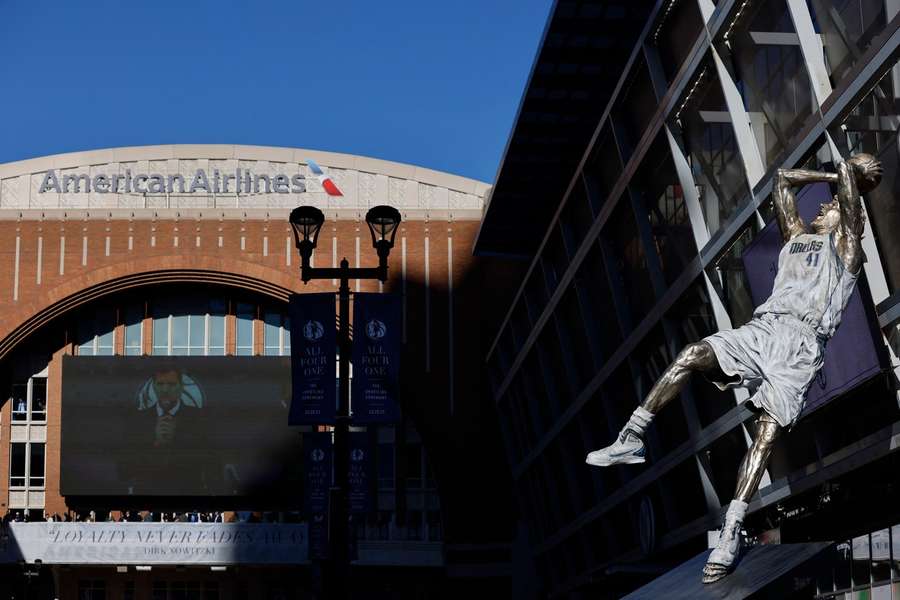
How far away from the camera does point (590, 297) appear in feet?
98.6

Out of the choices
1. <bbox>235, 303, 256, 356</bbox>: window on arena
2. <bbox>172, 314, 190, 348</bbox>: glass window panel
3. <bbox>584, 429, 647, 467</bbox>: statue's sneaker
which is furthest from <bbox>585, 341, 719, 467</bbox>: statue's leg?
<bbox>172, 314, 190, 348</bbox>: glass window panel

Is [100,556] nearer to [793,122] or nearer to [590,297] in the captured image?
[590,297]

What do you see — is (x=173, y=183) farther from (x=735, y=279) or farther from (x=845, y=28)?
(x=845, y=28)

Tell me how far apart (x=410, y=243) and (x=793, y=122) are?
35.6m

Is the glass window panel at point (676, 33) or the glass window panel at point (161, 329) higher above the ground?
the glass window panel at point (161, 329)

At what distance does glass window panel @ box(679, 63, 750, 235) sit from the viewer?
19484 millimetres

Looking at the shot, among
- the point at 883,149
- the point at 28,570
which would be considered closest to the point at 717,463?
the point at 883,149

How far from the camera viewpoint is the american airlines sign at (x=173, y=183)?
54406 millimetres

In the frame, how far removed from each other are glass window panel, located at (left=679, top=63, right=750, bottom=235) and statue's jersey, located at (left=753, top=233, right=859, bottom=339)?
10236mm

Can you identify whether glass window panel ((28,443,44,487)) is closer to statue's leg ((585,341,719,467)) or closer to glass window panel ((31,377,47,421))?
glass window panel ((31,377,47,421))

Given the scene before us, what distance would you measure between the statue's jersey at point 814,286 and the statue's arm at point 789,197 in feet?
0.91

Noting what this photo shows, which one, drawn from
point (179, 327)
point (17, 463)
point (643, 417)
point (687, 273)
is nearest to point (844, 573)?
point (687, 273)

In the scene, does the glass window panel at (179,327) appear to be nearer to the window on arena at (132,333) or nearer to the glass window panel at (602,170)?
the window on arena at (132,333)

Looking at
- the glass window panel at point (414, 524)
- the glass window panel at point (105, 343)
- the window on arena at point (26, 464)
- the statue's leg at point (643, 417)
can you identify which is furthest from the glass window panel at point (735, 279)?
the window on arena at point (26, 464)
